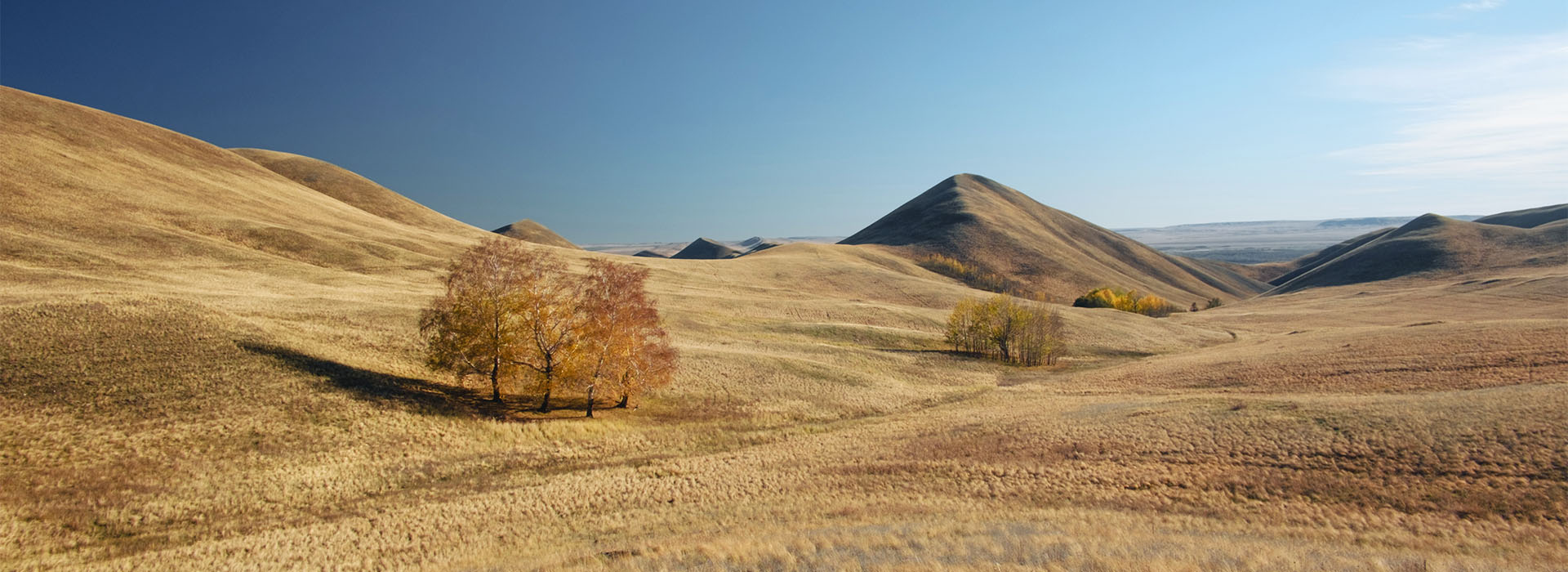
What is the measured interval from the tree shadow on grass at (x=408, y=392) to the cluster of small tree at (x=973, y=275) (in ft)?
411

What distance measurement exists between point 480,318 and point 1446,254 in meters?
218

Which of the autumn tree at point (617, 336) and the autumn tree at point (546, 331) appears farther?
the autumn tree at point (617, 336)

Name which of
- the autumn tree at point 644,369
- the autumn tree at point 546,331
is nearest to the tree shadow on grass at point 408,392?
the autumn tree at point 546,331

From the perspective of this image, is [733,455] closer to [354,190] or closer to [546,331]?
[546,331]

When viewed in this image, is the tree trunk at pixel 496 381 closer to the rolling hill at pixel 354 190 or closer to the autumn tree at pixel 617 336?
the autumn tree at pixel 617 336

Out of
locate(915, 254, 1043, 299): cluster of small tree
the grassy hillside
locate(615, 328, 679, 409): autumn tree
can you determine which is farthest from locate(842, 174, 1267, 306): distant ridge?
locate(615, 328, 679, 409): autumn tree

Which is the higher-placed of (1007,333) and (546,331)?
(546,331)

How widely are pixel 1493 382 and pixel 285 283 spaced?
79.0m

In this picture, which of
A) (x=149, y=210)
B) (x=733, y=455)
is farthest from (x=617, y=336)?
(x=149, y=210)

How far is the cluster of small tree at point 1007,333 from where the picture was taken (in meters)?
58.2

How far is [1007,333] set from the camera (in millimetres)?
59000

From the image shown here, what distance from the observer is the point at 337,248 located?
219 ft

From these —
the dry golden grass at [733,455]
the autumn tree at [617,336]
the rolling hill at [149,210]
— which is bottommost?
the dry golden grass at [733,455]

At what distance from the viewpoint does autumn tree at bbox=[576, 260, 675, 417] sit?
30.4 meters
